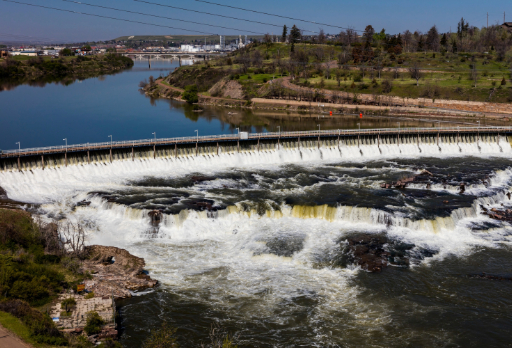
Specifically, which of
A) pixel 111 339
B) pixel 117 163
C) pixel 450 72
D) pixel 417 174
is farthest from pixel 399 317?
pixel 450 72

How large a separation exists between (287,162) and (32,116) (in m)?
73.5


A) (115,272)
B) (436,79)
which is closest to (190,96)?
(436,79)

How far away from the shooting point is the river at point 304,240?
36094 millimetres

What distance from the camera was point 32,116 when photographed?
121688mm

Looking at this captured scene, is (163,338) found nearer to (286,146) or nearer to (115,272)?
(115,272)

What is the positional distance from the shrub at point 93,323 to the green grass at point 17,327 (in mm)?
4040

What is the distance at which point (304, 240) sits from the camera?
50.3 metres

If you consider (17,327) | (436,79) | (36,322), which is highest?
(436,79)

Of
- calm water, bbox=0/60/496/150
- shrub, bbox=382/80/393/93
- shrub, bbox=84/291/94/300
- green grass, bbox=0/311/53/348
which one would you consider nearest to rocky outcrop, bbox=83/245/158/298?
shrub, bbox=84/291/94/300

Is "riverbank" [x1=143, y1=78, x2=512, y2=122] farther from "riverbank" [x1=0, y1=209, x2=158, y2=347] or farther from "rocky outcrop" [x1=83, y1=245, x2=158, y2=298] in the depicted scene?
"riverbank" [x1=0, y1=209, x2=158, y2=347]

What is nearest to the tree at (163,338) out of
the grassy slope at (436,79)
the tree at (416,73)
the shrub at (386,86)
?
the grassy slope at (436,79)

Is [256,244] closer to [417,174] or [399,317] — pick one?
[399,317]

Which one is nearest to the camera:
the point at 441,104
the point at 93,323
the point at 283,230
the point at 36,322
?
the point at 36,322

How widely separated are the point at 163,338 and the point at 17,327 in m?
9.25
